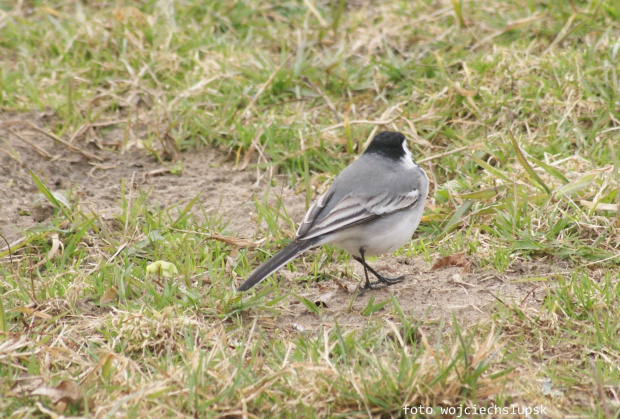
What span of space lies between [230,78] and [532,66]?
2732 mm

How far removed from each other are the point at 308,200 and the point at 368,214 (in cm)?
97

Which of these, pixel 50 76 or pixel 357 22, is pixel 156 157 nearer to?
pixel 50 76

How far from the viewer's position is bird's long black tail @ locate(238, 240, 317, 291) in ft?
14.4

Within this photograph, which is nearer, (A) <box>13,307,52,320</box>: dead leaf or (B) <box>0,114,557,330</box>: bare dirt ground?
(A) <box>13,307,52,320</box>: dead leaf

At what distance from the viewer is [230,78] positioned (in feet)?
23.7

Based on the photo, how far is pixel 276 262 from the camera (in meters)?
4.51

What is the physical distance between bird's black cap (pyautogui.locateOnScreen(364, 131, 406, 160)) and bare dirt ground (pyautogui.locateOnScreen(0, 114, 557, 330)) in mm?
733

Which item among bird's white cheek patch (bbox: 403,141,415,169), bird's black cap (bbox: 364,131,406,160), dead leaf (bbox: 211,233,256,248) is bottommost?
dead leaf (bbox: 211,233,256,248)

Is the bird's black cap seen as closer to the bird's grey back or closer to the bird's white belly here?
the bird's grey back


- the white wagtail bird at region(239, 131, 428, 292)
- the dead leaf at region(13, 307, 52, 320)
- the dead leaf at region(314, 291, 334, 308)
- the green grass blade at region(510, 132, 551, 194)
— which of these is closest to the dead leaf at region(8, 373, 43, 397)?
the dead leaf at region(13, 307, 52, 320)

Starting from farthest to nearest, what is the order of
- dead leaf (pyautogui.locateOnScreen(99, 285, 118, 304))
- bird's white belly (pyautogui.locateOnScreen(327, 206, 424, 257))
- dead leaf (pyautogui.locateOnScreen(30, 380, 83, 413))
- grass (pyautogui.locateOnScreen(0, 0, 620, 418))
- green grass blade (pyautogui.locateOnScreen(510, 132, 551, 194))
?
green grass blade (pyautogui.locateOnScreen(510, 132, 551, 194)), bird's white belly (pyautogui.locateOnScreen(327, 206, 424, 257)), dead leaf (pyautogui.locateOnScreen(99, 285, 118, 304)), grass (pyautogui.locateOnScreen(0, 0, 620, 418)), dead leaf (pyautogui.locateOnScreen(30, 380, 83, 413))

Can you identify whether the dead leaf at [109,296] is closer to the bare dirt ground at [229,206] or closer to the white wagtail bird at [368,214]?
the bare dirt ground at [229,206]

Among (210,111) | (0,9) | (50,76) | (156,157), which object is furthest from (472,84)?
(0,9)

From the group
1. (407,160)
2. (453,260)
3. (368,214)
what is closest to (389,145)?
(407,160)
